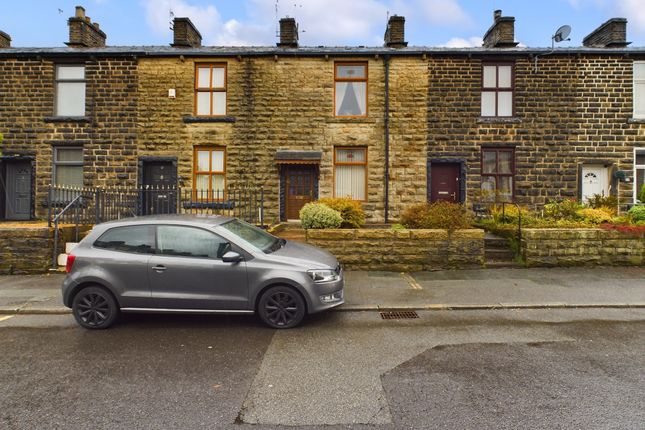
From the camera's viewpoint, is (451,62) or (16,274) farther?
(451,62)

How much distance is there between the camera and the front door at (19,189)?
14.7 metres

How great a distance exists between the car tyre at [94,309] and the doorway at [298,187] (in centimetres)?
923

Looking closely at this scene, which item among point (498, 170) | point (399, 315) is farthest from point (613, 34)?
point (399, 315)

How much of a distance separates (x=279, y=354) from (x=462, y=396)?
2.12 meters

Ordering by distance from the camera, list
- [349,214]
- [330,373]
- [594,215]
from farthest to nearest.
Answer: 1. [594,215]
2. [349,214]
3. [330,373]

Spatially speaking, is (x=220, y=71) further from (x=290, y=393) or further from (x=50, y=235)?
(x=290, y=393)

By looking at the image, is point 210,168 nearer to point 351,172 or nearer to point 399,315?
point 351,172

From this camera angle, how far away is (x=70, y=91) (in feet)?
48.1

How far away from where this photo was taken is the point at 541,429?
10.1 feet

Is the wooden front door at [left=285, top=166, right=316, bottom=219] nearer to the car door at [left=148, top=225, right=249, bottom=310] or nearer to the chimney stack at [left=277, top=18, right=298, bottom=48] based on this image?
the chimney stack at [left=277, top=18, right=298, bottom=48]

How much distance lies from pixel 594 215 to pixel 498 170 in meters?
4.07

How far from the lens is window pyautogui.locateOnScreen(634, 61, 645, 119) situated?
46.5 feet

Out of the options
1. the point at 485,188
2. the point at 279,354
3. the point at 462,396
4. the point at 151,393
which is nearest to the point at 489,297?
the point at 462,396

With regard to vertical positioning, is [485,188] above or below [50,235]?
above
